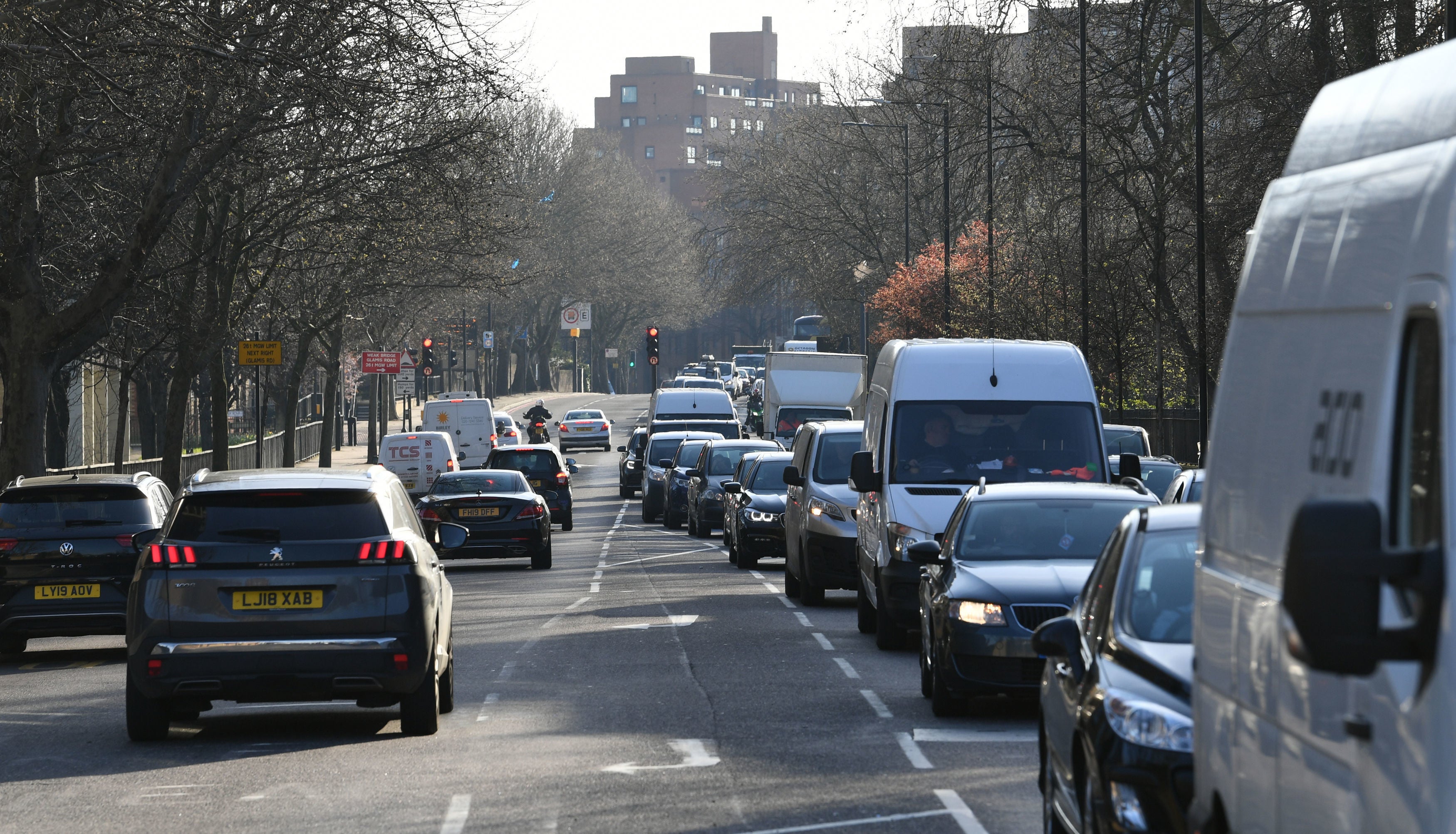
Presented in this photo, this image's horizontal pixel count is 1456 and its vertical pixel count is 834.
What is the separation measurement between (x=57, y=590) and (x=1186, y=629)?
11.8 metres

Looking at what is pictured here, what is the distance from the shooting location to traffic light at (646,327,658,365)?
68.2 metres

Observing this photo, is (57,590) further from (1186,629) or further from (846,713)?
(1186,629)

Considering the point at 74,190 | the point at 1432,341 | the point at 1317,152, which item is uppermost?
the point at 74,190

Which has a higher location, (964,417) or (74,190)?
(74,190)

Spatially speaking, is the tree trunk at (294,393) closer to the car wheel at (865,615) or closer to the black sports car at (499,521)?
the black sports car at (499,521)

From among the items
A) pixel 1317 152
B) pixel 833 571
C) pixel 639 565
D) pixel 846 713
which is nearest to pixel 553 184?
pixel 639 565

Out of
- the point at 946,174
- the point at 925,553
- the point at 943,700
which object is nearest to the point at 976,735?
the point at 943,700

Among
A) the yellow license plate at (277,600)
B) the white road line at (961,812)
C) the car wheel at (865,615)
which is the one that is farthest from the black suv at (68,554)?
the white road line at (961,812)

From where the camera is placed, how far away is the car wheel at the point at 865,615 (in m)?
17.9

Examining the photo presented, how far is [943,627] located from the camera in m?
12.3

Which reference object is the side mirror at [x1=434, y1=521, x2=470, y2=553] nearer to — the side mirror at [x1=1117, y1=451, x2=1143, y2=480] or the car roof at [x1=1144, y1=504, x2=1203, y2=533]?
the side mirror at [x1=1117, y1=451, x2=1143, y2=480]

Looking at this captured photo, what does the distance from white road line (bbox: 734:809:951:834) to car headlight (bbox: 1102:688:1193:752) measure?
2131mm

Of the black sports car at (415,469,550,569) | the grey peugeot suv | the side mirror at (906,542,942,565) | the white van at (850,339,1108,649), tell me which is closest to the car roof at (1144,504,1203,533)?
the side mirror at (906,542,942,565)

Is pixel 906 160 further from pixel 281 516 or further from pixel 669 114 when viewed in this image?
pixel 669 114
